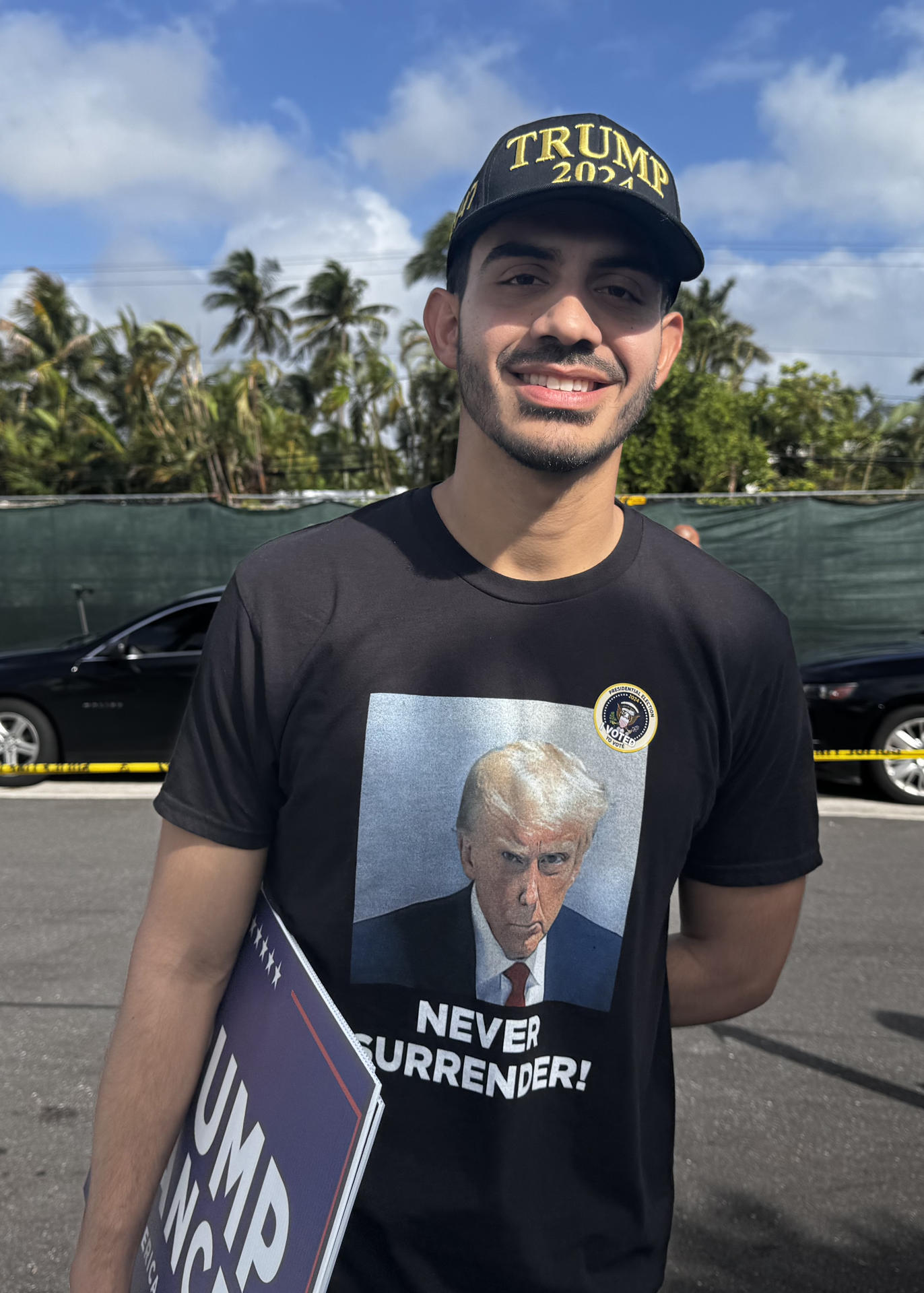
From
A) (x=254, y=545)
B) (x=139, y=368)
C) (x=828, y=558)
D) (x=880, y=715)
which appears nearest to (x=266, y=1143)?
(x=880, y=715)

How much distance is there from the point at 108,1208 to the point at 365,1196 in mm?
287

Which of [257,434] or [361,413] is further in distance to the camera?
[361,413]

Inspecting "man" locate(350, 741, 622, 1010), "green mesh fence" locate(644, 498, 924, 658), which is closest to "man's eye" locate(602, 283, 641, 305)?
"man" locate(350, 741, 622, 1010)

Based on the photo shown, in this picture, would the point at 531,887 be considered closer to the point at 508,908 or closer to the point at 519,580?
the point at 508,908

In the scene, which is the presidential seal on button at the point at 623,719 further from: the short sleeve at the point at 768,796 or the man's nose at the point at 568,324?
the man's nose at the point at 568,324

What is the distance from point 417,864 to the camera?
4.09ft

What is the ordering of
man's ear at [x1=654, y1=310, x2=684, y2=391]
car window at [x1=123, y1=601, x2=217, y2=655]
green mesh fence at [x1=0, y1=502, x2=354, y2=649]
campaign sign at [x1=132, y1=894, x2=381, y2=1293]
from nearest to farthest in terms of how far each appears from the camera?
campaign sign at [x1=132, y1=894, x2=381, y2=1293] < man's ear at [x1=654, y1=310, x2=684, y2=391] < car window at [x1=123, y1=601, x2=217, y2=655] < green mesh fence at [x1=0, y1=502, x2=354, y2=649]

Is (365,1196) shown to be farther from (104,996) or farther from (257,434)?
(257,434)

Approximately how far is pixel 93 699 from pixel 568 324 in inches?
300

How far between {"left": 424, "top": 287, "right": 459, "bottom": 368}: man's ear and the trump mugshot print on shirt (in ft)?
1.61

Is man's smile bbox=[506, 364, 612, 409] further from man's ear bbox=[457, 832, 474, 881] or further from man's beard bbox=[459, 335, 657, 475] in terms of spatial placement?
man's ear bbox=[457, 832, 474, 881]

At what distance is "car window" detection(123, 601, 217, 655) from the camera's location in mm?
8367

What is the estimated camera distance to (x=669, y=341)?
1.48 metres

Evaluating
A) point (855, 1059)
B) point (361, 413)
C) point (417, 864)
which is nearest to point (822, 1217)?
point (855, 1059)
